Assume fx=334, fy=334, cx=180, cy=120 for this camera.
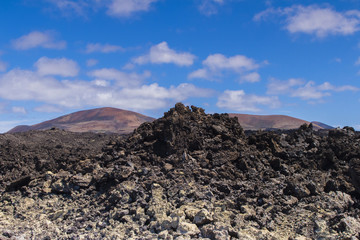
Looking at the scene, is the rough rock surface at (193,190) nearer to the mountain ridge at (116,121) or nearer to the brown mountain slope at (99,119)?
the mountain ridge at (116,121)

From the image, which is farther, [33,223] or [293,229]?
[33,223]

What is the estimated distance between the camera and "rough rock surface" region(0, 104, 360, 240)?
557 cm

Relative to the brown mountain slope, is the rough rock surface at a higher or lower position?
lower

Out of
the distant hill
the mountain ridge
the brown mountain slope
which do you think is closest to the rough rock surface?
the mountain ridge

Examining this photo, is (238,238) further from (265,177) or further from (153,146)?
(153,146)

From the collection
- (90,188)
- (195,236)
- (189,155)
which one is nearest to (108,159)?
(90,188)

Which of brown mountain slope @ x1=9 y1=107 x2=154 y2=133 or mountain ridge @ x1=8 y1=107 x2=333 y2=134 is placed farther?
brown mountain slope @ x1=9 y1=107 x2=154 y2=133

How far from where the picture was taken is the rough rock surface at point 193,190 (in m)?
5.57

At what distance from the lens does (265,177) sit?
720cm

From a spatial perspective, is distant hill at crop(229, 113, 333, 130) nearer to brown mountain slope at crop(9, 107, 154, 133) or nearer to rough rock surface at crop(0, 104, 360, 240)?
brown mountain slope at crop(9, 107, 154, 133)

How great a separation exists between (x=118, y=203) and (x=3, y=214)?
2535mm

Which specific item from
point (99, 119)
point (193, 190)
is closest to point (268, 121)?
point (99, 119)

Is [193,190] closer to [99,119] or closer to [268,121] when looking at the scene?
[268,121]

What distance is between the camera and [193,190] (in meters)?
6.37
